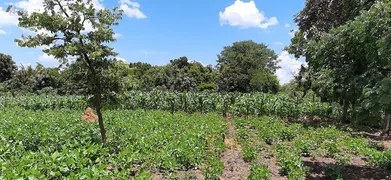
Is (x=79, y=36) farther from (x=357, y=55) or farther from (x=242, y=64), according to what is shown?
(x=242, y=64)

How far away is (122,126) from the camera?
435 inches

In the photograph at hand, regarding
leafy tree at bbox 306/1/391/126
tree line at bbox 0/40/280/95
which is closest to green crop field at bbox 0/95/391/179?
leafy tree at bbox 306/1/391/126

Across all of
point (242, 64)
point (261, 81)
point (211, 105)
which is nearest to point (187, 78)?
point (261, 81)

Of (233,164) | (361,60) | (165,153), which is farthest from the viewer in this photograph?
(233,164)

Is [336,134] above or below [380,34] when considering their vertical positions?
below

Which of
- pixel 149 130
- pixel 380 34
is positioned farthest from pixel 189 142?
pixel 380 34

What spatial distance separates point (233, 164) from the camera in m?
7.90

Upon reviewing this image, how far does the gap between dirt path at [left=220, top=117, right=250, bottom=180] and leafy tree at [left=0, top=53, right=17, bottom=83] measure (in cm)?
4684

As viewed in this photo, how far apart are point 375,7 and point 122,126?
843cm

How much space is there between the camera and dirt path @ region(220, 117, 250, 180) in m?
7.03

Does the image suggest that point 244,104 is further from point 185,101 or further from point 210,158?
point 210,158

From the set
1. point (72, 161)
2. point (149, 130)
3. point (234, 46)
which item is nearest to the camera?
point (72, 161)

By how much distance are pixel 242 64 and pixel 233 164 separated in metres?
36.7

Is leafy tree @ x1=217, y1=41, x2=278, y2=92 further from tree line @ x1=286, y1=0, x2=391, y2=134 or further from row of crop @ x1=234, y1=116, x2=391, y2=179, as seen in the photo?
tree line @ x1=286, y1=0, x2=391, y2=134
